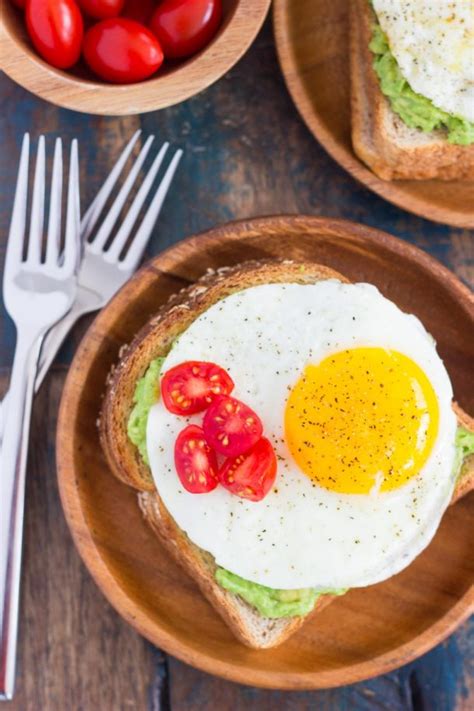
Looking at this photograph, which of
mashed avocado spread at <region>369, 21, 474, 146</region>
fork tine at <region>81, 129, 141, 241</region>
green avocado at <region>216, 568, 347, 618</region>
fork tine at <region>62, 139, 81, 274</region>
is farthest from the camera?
fork tine at <region>81, 129, 141, 241</region>

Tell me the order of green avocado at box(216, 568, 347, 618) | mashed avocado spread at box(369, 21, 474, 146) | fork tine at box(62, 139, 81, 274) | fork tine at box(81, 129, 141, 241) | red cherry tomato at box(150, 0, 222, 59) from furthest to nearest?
fork tine at box(81, 129, 141, 241) < fork tine at box(62, 139, 81, 274) < mashed avocado spread at box(369, 21, 474, 146) < red cherry tomato at box(150, 0, 222, 59) < green avocado at box(216, 568, 347, 618)

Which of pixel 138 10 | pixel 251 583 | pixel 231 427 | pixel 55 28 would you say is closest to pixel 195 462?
pixel 231 427

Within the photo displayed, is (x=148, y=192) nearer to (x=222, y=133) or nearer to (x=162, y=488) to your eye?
(x=222, y=133)

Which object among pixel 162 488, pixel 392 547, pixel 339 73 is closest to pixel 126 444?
pixel 162 488

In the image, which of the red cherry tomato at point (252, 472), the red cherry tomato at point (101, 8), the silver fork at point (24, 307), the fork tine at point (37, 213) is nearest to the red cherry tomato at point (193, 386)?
the red cherry tomato at point (252, 472)

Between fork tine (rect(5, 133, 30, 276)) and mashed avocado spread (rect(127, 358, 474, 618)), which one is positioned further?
fork tine (rect(5, 133, 30, 276))

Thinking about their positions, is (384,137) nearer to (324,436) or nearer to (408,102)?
(408,102)

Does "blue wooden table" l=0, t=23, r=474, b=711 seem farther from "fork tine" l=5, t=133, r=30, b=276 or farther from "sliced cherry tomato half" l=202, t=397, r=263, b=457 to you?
"sliced cherry tomato half" l=202, t=397, r=263, b=457

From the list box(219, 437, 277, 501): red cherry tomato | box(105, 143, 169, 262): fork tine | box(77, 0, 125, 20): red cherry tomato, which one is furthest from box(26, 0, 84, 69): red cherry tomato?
box(219, 437, 277, 501): red cherry tomato
